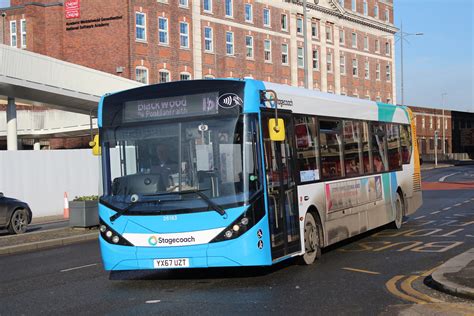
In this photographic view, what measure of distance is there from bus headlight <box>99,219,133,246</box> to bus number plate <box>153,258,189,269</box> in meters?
0.50

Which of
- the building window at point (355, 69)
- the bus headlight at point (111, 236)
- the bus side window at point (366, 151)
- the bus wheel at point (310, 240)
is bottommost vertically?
the bus wheel at point (310, 240)

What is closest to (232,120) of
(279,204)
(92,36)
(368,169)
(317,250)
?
(279,204)

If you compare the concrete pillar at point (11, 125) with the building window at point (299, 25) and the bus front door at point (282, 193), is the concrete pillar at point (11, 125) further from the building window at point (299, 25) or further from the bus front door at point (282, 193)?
the building window at point (299, 25)

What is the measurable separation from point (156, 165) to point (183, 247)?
1.22m

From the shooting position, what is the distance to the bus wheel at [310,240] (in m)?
11.4

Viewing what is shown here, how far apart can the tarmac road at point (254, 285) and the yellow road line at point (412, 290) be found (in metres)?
→ 0.01

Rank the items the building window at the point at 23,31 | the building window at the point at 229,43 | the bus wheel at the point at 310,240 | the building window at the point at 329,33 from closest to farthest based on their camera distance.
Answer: the bus wheel at the point at 310,240, the building window at the point at 23,31, the building window at the point at 229,43, the building window at the point at 329,33

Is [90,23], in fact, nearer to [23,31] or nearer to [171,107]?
[23,31]

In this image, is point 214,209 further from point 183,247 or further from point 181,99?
point 181,99

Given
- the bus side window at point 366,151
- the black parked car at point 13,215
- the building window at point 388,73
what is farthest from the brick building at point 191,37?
the bus side window at point 366,151

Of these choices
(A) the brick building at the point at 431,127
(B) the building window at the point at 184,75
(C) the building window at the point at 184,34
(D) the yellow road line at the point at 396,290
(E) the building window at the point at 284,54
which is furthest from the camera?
(A) the brick building at the point at 431,127

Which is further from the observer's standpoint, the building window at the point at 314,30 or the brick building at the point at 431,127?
the brick building at the point at 431,127

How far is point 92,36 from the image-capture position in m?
50.8

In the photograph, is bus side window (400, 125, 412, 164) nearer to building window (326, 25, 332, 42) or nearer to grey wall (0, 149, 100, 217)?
grey wall (0, 149, 100, 217)
